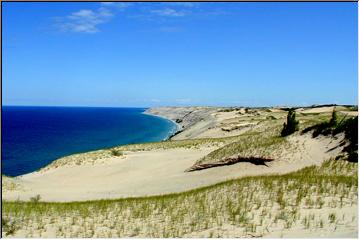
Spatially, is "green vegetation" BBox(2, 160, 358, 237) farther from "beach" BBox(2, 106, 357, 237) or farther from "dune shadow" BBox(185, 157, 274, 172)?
"dune shadow" BBox(185, 157, 274, 172)

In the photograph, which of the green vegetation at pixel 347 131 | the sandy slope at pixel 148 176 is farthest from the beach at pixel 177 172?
the green vegetation at pixel 347 131

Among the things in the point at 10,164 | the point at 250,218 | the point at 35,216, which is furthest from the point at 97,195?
the point at 10,164

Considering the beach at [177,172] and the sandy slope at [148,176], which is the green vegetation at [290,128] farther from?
the sandy slope at [148,176]

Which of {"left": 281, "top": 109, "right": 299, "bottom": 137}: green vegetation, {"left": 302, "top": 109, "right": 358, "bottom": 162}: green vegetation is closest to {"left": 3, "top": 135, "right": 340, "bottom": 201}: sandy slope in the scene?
{"left": 302, "top": 109, "right": 358, "bottom": 162}: green vegetation

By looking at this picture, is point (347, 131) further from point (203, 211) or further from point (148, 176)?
point (203, 211)

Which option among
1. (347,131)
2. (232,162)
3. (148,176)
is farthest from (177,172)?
(347,131)
